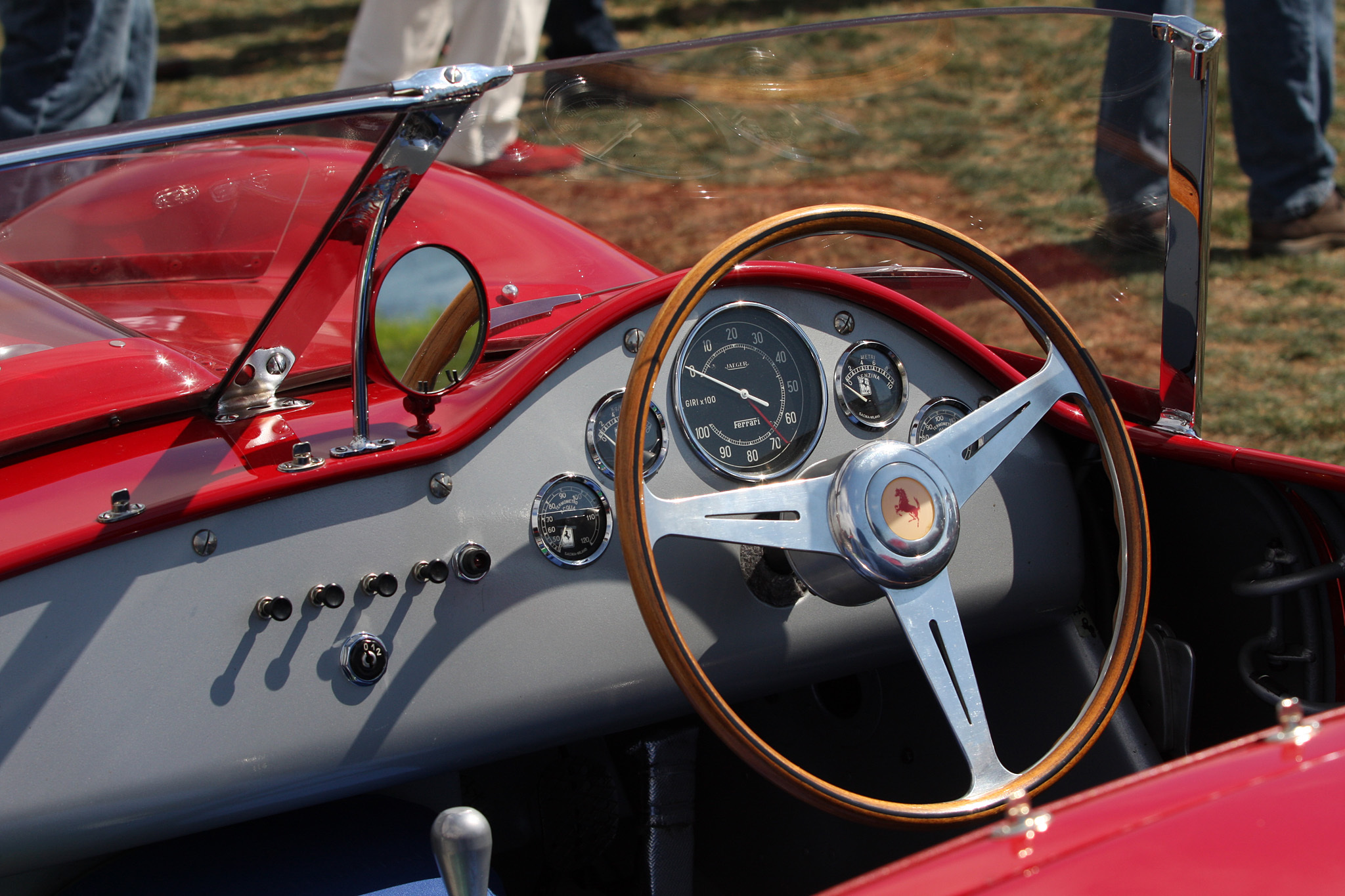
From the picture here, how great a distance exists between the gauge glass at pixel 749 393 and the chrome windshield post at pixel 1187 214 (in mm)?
647

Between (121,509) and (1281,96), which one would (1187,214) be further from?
(1281,96)

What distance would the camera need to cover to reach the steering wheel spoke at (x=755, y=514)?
4.51ft

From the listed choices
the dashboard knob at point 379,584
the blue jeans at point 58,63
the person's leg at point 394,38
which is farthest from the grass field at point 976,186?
the person's leg at point 394,38

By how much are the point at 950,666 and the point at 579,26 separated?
571 centimetres

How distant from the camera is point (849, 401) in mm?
1731

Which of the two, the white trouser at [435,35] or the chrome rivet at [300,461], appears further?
the white trouser at [435,35]

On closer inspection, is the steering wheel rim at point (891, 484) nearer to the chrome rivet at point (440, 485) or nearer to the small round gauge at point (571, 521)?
the small round gauge at point (571, 521)

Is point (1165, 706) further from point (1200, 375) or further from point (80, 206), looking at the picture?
point (80, 206)

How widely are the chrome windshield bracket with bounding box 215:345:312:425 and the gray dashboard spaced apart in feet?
0.69

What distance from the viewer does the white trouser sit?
457 cm

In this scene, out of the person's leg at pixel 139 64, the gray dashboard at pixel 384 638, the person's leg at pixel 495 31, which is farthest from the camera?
the person's leg at pixel 139 64

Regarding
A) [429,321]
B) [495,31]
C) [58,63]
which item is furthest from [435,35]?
[429,321]

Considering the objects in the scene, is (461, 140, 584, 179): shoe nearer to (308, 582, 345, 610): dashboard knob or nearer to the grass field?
the grass field

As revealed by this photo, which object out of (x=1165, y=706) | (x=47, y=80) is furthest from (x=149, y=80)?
(x=1165, y=706)
